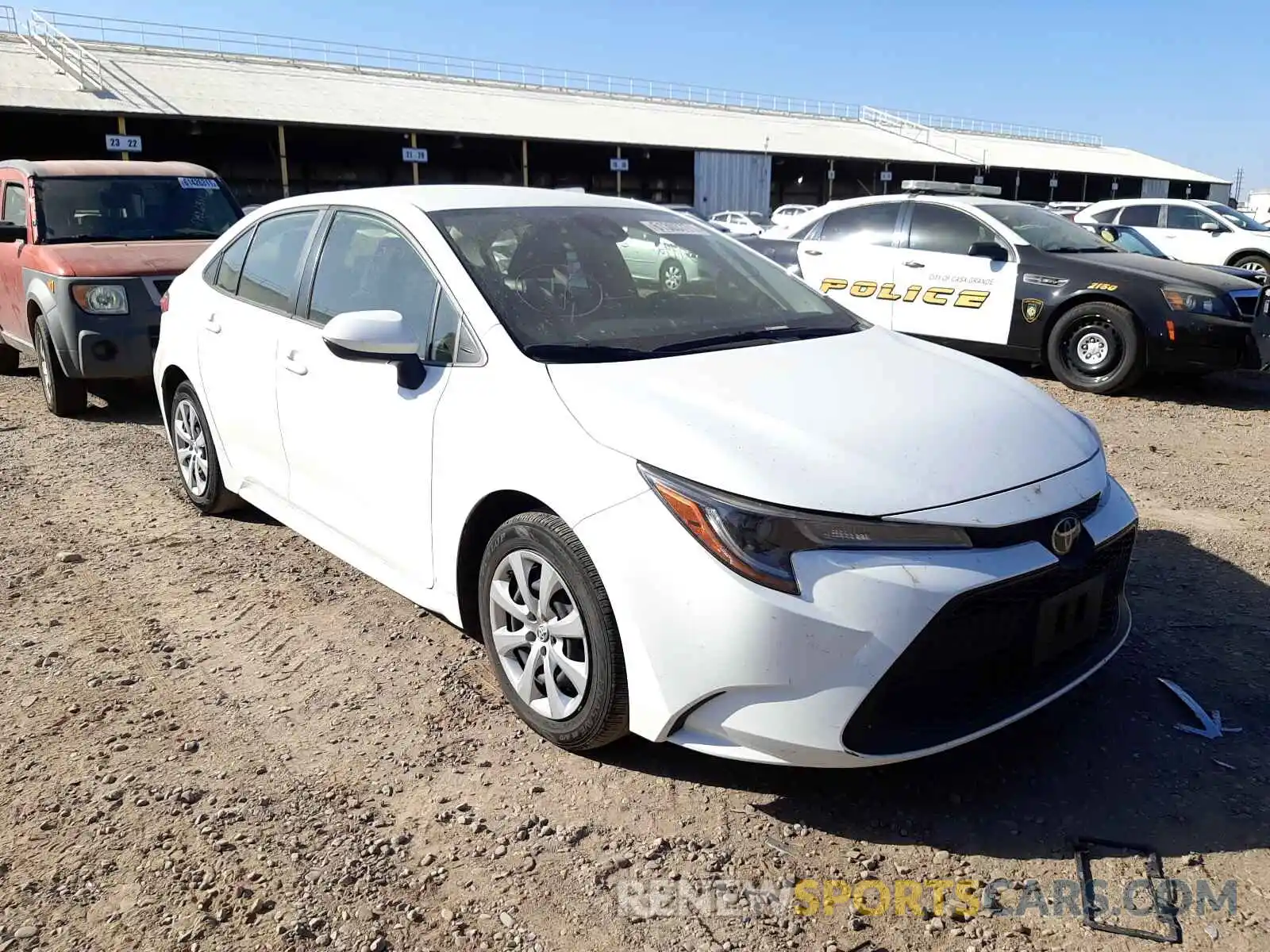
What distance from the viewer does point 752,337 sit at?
3387mm

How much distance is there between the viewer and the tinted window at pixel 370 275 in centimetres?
338

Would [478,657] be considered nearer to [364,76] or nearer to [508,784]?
[508,784]

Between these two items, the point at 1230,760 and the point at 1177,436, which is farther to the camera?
the point at 1177,436

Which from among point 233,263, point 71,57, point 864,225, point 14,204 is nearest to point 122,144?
point 71,57

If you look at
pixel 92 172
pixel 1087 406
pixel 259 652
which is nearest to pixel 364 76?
pixel 92 172

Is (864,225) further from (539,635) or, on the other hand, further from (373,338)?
(539,635)

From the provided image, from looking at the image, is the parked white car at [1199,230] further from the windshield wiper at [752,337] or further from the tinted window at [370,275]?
the tinted window at [370,275]

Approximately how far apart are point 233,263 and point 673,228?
6.97 feet

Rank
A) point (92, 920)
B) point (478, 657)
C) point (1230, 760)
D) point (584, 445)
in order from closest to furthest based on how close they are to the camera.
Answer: point (92, 920) → point (584, 445) → point (1230, 760) → point (478, 657)

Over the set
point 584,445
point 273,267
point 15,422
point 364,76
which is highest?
point 364,76

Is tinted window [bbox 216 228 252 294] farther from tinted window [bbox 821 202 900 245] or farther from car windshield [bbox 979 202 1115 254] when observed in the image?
car windshield [bbox 979 202 1115 254]

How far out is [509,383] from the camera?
116 inches

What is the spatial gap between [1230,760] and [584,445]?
82.9 inches

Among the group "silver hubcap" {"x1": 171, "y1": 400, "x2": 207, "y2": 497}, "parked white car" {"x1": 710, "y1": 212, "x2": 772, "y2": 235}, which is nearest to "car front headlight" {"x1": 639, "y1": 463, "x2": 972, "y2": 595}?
"silver hubcap" {"x1": 171, "y1": 400, "x2": 207, "y2": 497}
